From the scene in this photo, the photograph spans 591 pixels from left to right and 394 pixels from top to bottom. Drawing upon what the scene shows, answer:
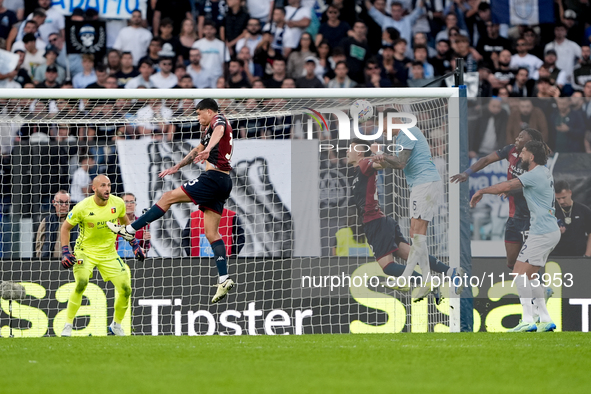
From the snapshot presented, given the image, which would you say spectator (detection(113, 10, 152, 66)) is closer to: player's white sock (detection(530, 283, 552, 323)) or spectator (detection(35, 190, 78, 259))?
spectator (detection(35, 190, 78, 259))

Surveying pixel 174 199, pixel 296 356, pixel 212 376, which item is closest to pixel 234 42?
pixel 174 199

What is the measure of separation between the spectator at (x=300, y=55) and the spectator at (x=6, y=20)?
16.4 feet

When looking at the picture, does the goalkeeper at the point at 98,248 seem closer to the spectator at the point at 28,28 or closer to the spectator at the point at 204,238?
the spectator at the point at 204,238

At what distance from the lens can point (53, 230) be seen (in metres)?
10.6

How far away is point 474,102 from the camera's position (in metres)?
10.5

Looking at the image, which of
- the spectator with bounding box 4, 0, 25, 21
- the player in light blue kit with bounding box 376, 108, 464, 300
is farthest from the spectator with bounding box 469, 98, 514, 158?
the spectator with bounding box 4, 0, 25, 21

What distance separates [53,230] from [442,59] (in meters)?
7.79

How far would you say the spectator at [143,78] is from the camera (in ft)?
44.7

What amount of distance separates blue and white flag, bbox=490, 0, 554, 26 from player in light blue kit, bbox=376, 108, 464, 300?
22.0 feet

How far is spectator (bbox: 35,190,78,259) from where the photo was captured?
34.2 feet

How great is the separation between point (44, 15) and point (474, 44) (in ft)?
26.1

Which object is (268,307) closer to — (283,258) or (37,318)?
(283,258)

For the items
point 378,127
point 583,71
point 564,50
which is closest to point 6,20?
point 378,127

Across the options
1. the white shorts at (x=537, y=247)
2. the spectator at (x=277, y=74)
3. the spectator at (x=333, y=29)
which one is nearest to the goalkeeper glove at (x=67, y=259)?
the spectator at (x=277, y=74)
